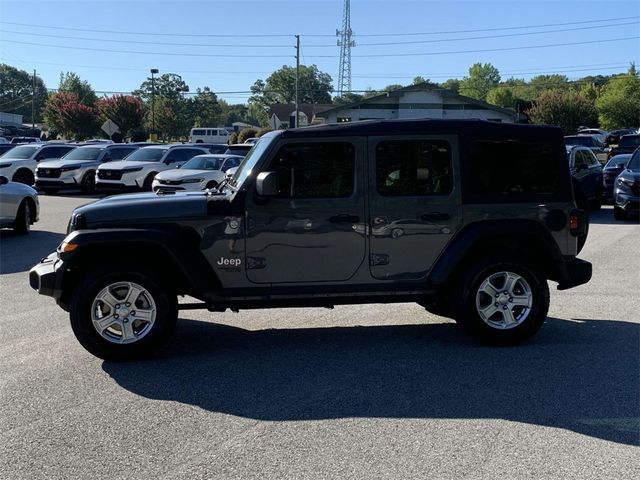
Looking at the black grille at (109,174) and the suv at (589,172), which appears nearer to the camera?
the suv at (589,172)

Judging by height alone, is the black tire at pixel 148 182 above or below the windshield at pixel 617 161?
below

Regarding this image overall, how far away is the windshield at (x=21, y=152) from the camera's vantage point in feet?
91.4

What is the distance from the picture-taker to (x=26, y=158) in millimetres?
27391

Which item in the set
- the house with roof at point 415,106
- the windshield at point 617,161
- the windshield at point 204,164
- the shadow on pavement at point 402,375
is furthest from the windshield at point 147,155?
the house with roof at point 415,106

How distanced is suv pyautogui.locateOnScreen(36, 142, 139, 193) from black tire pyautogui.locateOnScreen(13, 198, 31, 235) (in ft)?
36.4

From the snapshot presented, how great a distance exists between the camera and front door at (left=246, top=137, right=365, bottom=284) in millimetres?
6191

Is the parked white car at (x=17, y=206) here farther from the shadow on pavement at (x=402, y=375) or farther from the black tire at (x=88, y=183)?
the black tire at (x=88, y=183)

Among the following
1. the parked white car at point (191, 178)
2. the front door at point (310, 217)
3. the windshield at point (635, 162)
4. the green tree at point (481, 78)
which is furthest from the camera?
the green tree at point (481, 78)

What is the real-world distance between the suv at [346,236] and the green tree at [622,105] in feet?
244

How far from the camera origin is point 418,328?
7305 mm

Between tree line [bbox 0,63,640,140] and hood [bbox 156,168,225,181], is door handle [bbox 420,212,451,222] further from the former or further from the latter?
tree line [bbox 0,63,640,140]

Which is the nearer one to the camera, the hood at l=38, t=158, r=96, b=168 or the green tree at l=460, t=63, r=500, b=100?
the hood at l=38, t=158, r=96, b=168

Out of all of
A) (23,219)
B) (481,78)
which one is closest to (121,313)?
(23,219)

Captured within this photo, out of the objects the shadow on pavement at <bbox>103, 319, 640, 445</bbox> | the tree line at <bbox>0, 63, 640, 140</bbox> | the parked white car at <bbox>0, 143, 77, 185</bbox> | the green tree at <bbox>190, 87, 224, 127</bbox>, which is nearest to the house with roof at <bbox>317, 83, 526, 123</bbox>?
the tree line at <bbox>0, 63, 640, 140</bbox>
